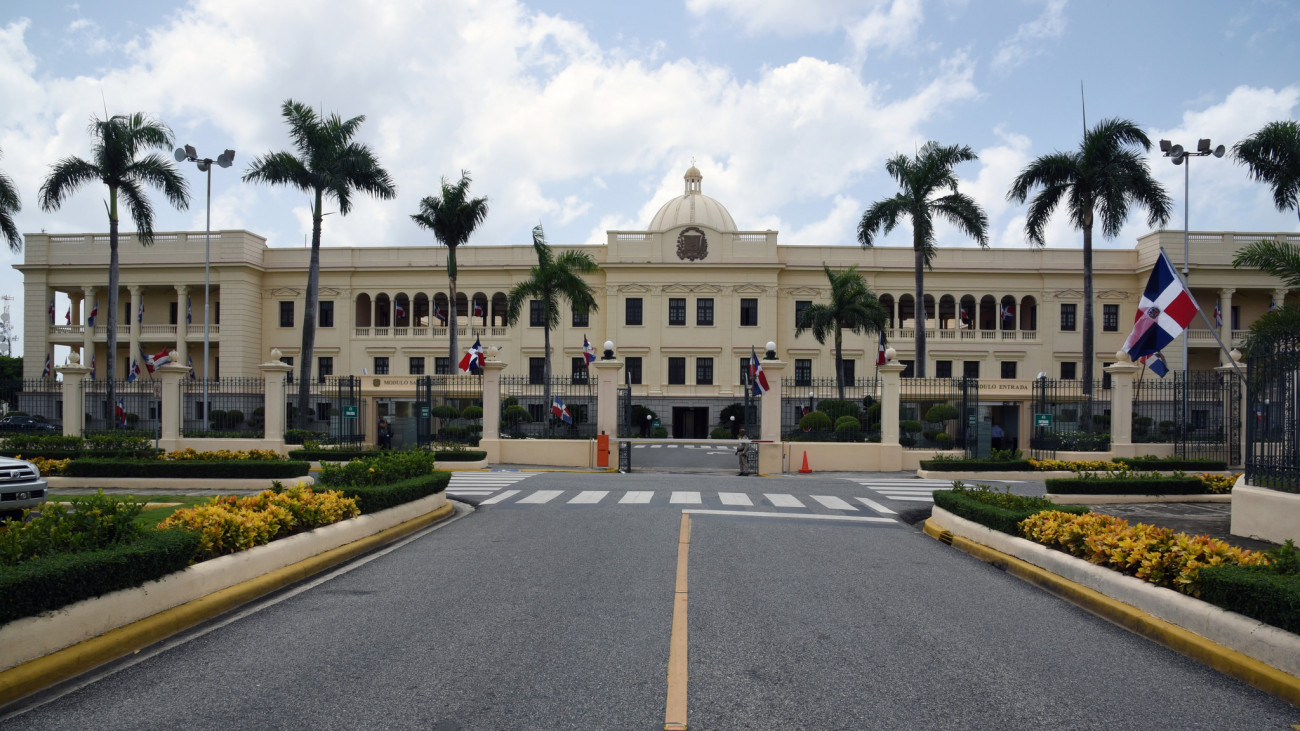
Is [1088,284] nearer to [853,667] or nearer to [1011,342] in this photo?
[1011,342]

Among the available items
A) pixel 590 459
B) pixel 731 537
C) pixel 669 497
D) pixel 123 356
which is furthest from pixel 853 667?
pixel 123 356

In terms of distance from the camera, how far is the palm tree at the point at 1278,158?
2928 cm

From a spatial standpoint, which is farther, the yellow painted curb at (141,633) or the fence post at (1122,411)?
the fence post at (1122,411)

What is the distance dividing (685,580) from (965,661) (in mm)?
3106

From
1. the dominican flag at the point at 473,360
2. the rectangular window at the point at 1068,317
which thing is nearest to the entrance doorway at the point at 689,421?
the dominican flag at the point at 473,360

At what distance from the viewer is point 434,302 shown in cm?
5400

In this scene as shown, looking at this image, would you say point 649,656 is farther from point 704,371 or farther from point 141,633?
point 704,371

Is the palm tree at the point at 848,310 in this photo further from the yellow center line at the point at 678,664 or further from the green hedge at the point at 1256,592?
the green hedge at the point at 1256,592

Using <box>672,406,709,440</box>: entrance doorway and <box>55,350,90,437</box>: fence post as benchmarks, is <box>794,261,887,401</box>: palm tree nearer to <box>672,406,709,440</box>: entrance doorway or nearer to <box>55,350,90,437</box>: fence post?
<box>672,406,709,440</box>: entrance doorway

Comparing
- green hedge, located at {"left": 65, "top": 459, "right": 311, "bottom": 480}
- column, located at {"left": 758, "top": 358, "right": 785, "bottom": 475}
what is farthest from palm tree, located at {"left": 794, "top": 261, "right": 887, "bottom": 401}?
green hedge, located at {"left": 65, "top": 459, "right": 311, "bottom": 480}

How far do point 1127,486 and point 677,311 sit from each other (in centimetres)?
3639

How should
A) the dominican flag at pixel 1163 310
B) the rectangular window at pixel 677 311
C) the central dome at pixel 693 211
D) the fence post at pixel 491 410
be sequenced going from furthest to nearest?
the central dome at pixel 693 211 < the rectangular window at pixel 677 311 < the fence post at pixel 491 410 < the dominican flag at pixel 1163 310

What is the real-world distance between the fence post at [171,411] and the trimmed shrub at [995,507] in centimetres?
2307

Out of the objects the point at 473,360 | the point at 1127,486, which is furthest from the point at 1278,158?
the point at 473,360
